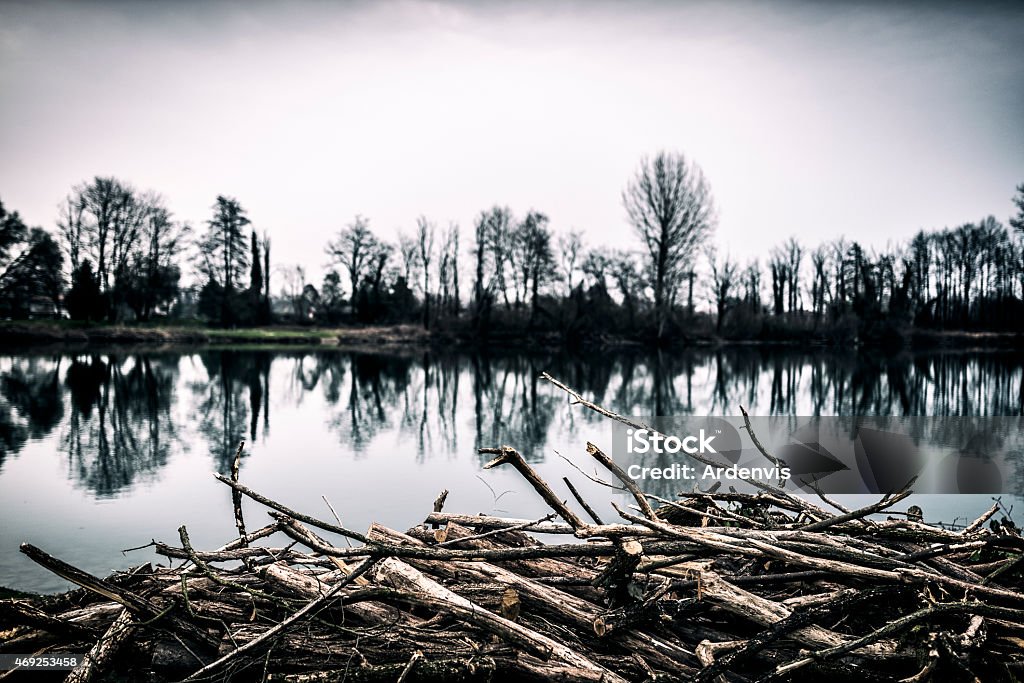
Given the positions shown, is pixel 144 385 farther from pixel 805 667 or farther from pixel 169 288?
pixel 169 288

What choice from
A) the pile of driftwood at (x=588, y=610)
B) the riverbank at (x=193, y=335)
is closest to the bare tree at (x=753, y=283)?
the riverbank at (x=193, y=335)

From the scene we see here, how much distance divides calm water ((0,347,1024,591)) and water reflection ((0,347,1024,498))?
74 mm

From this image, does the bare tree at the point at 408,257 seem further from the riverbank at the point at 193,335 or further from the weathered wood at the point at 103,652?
the weathered wood at the point at 103,652

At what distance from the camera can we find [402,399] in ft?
65.8

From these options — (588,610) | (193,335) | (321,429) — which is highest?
(193,335)

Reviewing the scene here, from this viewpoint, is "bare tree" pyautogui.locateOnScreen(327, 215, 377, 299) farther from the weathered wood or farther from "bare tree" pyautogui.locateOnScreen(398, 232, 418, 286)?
the weathered wood

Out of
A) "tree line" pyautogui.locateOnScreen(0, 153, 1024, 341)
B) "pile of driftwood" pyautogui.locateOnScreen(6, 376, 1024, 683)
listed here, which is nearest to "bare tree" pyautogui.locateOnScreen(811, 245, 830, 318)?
"tree line" pyautogui.locateOnScreen(0, 153, 1024, 341)

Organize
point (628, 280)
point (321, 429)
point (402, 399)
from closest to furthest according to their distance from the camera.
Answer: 1. point (321, 429)
2. point (402, 399)
3. point (628, 280)

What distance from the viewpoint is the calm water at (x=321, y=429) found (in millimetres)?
7230

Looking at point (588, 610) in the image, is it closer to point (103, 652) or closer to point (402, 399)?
point (103, 652)

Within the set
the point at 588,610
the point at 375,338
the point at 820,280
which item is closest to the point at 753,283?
the point at 820,280

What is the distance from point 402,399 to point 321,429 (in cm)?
569

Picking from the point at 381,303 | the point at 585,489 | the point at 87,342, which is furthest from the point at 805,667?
the point at 381,303

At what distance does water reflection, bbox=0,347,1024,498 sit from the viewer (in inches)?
483
